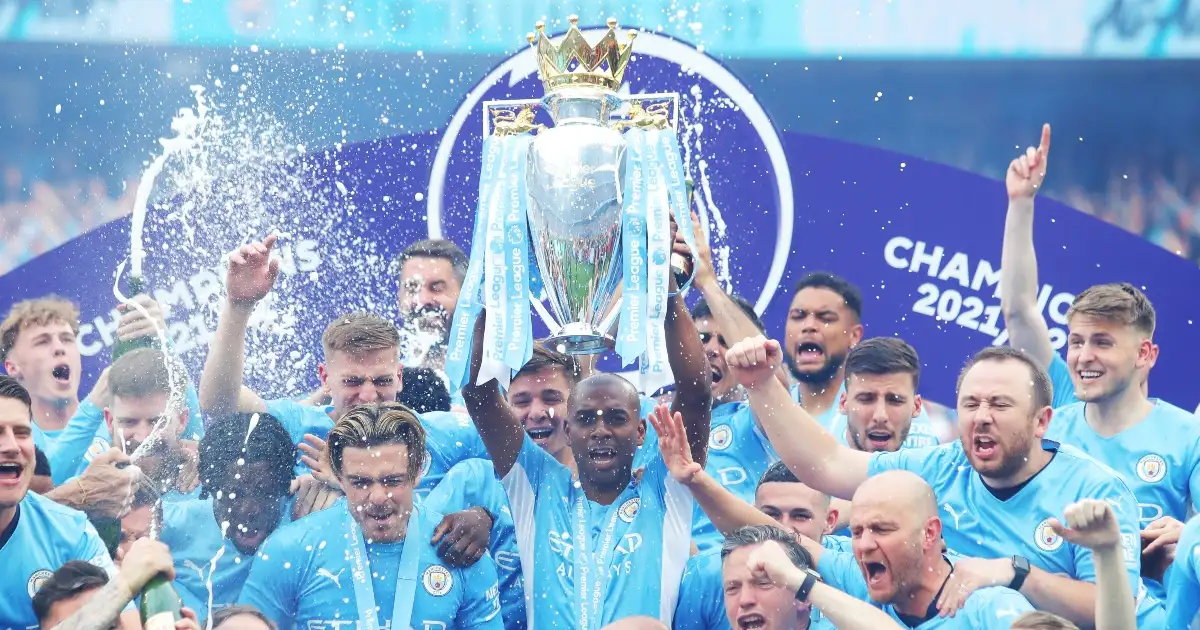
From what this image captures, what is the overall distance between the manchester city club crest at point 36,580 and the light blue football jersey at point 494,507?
1167 mm

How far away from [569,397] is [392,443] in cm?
57

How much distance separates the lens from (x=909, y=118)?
22.2 ft

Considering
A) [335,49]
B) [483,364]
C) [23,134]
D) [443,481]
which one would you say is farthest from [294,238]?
[483,364]

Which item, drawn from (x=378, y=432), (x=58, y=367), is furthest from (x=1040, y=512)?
(x=58, y=367)

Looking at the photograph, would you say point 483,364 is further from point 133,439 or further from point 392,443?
point 133,439

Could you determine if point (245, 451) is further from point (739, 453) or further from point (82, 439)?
point (739, 453)

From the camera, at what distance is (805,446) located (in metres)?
4.79

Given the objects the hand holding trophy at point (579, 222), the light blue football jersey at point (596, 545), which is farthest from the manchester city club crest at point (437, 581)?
the hand holding trophy at point (579, 222)

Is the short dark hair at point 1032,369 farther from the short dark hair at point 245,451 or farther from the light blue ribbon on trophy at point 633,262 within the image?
the short dark hair at point 245,451

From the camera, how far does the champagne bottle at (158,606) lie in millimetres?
4336

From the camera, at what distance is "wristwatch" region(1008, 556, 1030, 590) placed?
14.0 feet

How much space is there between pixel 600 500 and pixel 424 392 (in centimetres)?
108

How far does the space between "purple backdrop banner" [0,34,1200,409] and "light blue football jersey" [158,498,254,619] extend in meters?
1.58

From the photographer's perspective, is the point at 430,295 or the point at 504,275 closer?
the point at 504,275
